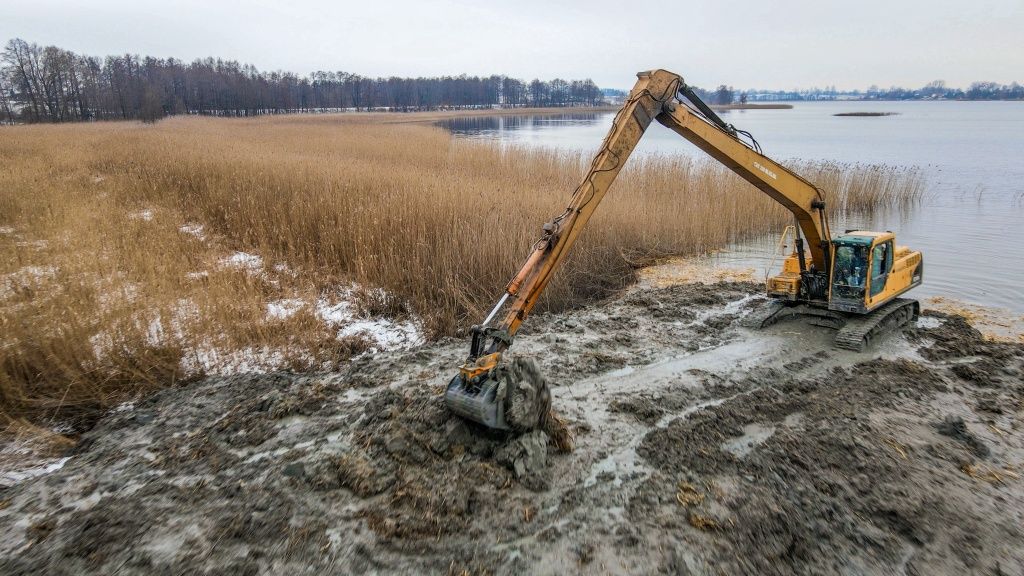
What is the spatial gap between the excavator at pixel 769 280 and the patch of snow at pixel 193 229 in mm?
6309

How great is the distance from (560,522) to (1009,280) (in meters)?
9.68

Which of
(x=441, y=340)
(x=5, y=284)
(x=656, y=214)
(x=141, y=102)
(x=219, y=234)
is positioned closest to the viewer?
(x=5, y=284)

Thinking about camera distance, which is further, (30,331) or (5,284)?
(5,284)

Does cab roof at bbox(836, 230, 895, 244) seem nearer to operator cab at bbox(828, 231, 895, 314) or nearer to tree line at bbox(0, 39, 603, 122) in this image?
operator cab at bbox(828, 231, 895, 314)

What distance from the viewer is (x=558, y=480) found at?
3725 millimetres

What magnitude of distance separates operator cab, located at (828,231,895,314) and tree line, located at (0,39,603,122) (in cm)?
4894

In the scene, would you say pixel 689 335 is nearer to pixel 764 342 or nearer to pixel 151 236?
pixel 764 342

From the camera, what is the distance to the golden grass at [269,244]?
16.8 feet

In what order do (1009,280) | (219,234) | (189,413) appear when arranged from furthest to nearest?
1. (219,234)
2. (1009,280)
3. (189,413)

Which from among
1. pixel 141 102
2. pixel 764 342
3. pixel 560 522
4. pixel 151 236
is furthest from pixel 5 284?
pixel 141 102

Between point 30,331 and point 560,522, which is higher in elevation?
point 30,331

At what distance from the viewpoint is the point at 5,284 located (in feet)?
18.9

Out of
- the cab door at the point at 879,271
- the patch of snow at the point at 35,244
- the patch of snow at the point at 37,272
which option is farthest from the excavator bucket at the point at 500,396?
the patch of snow at the point at 35,244

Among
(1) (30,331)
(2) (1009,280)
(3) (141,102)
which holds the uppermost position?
(3) (141,102)
